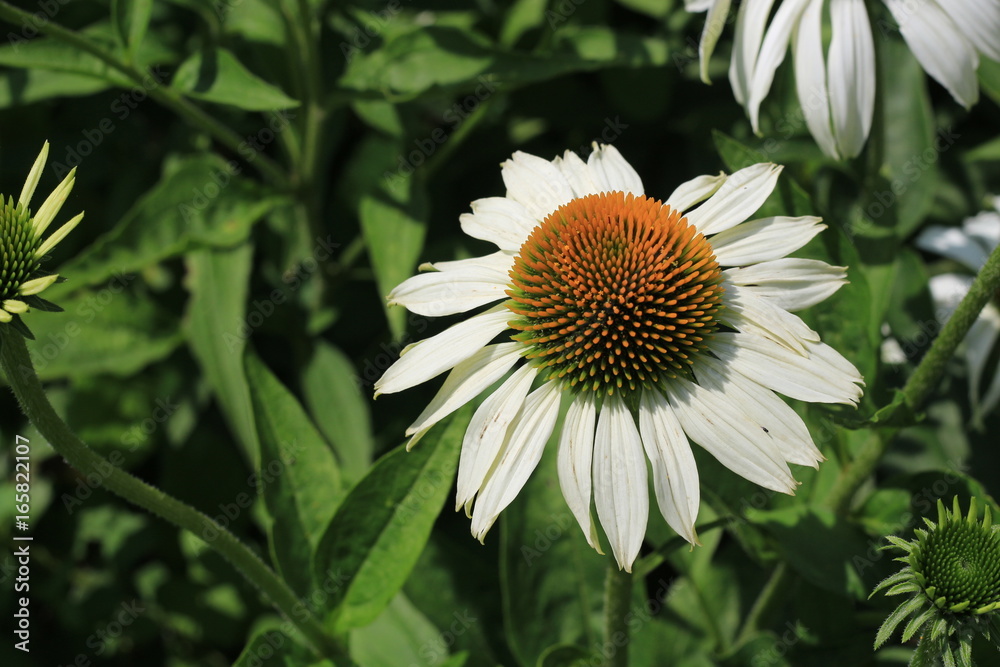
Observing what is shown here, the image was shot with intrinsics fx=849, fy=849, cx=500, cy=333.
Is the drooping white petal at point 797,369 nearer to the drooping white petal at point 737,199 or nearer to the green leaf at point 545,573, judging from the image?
the drooping white petal at point 737,199

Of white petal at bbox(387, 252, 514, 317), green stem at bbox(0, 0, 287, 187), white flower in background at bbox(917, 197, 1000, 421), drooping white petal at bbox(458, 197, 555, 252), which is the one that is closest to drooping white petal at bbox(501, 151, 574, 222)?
drooping white petal at bbox(458, 197, 555, 252)

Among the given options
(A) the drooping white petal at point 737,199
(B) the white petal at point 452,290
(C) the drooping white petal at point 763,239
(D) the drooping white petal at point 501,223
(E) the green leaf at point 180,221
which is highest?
(E) the green leaf at point 180,221

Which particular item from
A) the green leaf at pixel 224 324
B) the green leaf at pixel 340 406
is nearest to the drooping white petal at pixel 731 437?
the green leaf at pixel 340 406

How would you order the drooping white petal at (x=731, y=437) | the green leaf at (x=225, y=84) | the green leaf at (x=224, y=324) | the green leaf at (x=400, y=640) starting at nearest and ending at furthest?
1. the drooping white petal at (x=731, y=437)
2. the green leaf at (x=225, y=84)
3. the green leaf at (x=400, y=640)
4. the green leaf at (x=224, y=324)

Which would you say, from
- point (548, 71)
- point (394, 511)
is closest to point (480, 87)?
point (548, 71)

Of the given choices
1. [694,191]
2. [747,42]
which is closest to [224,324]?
[694,191]

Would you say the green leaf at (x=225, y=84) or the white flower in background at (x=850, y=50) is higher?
the green leaf at (x=225, y=84)

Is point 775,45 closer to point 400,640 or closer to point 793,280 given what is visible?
point 793,280

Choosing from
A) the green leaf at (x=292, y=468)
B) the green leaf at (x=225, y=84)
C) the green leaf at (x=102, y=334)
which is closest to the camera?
the green leaf at (x=292, y=468)
